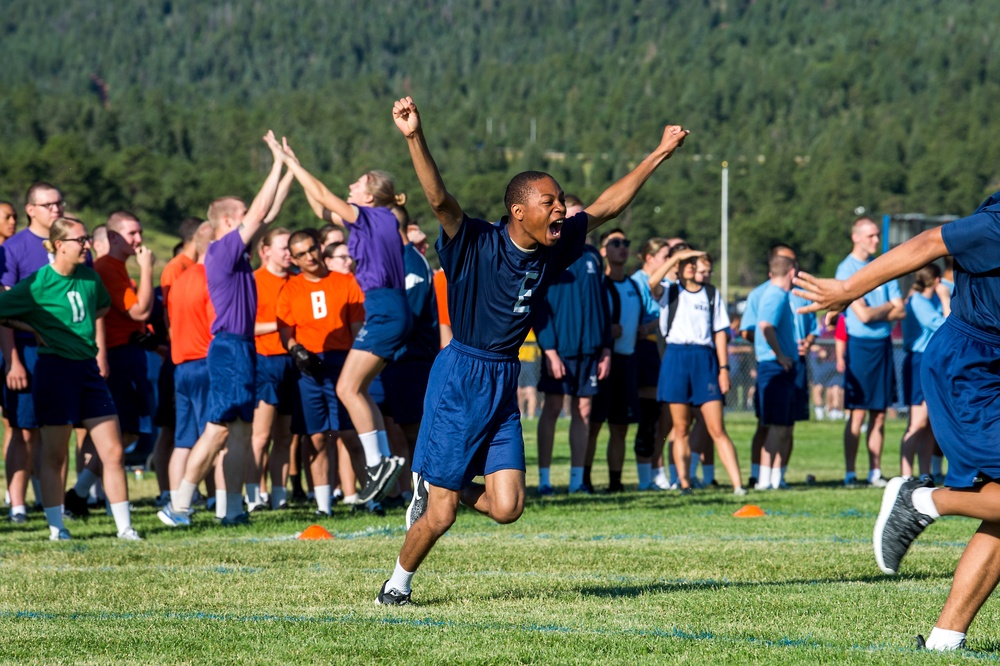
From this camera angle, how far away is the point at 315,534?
28.2 feet

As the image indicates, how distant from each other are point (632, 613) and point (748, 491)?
7033mm

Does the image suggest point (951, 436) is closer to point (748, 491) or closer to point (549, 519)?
point (549, 519)

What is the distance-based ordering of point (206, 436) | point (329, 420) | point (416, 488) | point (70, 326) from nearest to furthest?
point (416, 488)
point (70, 326)
point (206, 436)
point (329, 420)

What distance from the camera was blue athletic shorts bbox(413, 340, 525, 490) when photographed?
18.8 ft

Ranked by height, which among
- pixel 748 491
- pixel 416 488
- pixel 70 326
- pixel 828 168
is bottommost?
pixel 748 491

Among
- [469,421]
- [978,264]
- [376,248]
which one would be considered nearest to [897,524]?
[978,264]

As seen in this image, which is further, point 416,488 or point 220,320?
point 220,320

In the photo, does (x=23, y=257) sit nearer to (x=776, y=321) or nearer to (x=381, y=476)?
(x=381, y=476)

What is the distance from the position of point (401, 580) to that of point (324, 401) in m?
4.59

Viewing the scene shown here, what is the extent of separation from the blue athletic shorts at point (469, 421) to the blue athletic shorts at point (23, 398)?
499 cm

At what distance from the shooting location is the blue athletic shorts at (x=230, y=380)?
9.17 m

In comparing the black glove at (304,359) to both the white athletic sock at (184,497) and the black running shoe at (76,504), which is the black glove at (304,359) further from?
the black running shoe at (76,504)

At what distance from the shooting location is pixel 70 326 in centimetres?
854

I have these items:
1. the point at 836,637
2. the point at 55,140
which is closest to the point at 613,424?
the point at 836,637
